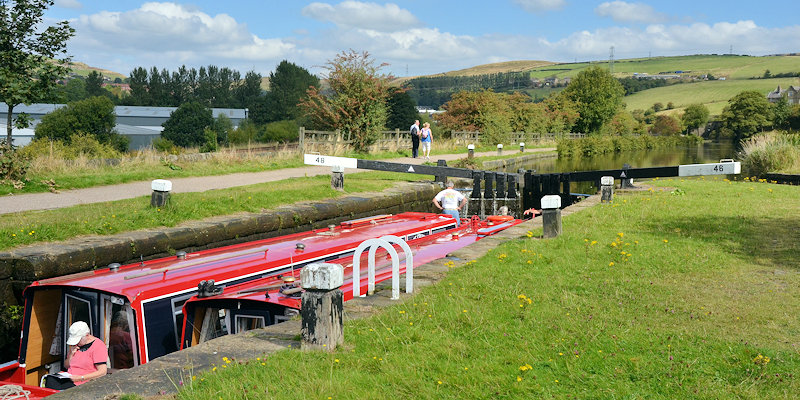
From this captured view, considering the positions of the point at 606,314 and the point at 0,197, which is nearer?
the point at 606,314

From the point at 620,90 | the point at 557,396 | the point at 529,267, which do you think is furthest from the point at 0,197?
the point at 620,90

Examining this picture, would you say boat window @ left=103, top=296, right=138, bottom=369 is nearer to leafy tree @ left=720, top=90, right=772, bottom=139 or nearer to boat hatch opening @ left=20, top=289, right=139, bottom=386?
boat hatch opening @ left=20, top=289, right=139, bottom=386

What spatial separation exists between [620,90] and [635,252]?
77.0m

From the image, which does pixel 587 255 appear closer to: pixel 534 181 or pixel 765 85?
pixel 534 181

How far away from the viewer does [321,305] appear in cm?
444

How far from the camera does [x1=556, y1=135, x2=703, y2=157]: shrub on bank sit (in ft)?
132

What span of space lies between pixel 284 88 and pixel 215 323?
310 ft

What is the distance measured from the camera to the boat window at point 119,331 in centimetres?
609

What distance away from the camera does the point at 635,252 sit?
726 centimetres

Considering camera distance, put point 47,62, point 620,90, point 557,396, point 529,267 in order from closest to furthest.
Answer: point 557,396, point 529,267, point 47,62, point 620,90

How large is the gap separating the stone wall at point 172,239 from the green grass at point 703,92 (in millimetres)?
99212

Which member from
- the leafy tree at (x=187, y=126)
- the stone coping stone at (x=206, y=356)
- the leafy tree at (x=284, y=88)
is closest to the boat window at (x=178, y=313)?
the stone coping stone at (x=206, y=356)

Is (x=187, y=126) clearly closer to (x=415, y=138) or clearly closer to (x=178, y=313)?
(x=415, y=138)

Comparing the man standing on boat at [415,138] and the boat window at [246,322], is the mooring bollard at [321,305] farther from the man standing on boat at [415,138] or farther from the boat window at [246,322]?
the man standing on boat at [415,138]
